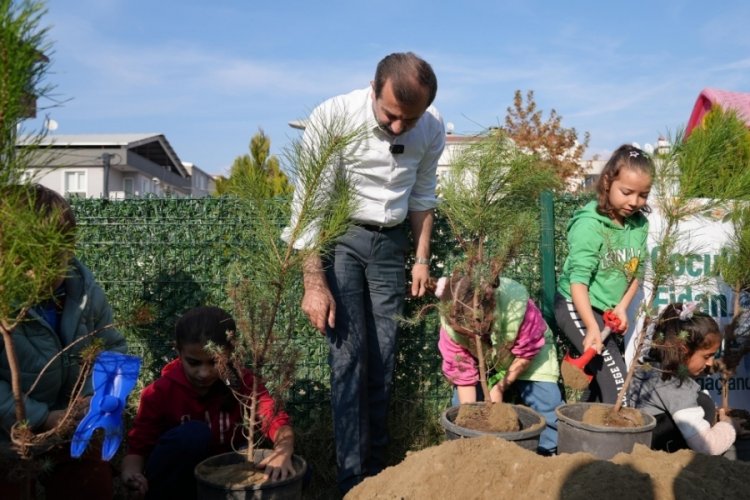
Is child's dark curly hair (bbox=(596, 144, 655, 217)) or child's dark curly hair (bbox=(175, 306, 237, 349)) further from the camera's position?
child's dark curly hair (bbox=(596, 144, 655, 217))

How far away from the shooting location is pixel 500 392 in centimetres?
344

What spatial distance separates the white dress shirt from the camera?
2944 mm

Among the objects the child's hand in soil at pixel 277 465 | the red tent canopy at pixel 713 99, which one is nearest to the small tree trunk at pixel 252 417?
the child's hand in soil at pixel 277 465

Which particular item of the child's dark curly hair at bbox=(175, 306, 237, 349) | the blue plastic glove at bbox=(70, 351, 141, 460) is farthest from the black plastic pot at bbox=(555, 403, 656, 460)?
the blue plastic glove at bbox=(70, 351, 141, 460)

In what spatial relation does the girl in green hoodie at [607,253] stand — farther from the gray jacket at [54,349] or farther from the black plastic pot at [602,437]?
the gray jacket at [54,349]

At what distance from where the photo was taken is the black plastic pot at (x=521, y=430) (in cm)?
276

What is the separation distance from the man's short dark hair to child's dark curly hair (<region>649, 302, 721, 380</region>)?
174 cm

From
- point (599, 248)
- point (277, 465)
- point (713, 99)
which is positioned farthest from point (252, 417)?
point (713, 99)

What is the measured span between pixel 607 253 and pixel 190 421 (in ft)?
7.30

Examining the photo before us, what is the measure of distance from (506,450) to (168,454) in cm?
142

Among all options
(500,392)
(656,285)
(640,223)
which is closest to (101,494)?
(500,392)

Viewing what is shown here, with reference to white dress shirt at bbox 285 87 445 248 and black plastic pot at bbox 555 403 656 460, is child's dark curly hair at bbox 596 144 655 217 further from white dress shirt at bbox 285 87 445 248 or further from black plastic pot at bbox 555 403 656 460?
black plastic pot at bbox 555 403 656 460

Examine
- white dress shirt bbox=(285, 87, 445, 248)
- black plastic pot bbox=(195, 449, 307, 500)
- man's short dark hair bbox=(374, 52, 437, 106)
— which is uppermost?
man's short dark hair bbox=(374, 52, 437, 106)

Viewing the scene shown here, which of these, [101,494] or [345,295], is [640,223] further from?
[101,494]
